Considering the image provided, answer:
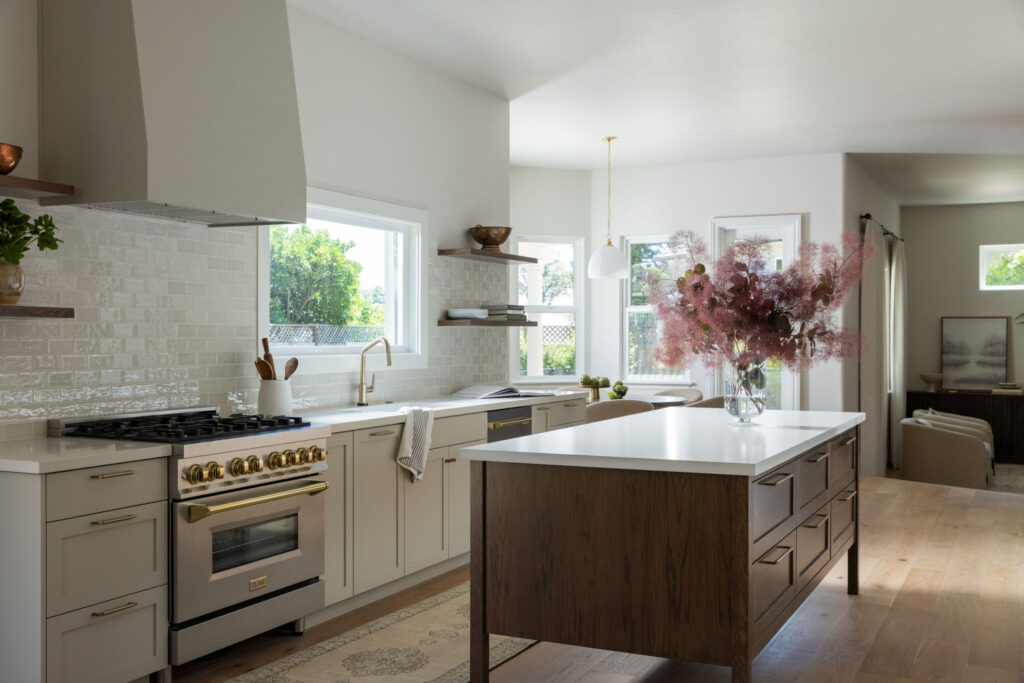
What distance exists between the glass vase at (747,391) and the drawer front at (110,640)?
7.25 feet

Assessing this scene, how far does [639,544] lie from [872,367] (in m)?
7.08

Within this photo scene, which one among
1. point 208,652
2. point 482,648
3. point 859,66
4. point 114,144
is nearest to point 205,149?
point 114,144

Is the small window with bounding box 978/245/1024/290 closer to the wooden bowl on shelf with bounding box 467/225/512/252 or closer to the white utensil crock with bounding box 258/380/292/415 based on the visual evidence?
the wooden bowl on shelf with bounding box 467/225/512/252

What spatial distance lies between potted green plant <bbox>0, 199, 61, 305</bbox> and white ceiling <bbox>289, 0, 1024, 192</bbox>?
1.90 metres

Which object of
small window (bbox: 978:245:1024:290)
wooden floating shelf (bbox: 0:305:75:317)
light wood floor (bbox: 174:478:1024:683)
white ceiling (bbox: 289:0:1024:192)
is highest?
white ceiling (bbox: 289:0:1024:192)

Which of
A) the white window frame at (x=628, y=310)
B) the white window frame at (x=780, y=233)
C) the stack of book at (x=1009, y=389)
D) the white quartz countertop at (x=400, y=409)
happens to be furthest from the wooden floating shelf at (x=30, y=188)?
the stack of book at (x=1009, y=389)

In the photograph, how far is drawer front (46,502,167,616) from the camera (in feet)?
8.86

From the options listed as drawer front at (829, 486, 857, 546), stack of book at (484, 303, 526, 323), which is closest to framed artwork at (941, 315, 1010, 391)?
stack of book at (484, 303, 526, 323)

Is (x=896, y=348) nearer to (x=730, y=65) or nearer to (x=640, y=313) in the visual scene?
(x=640, y=313)

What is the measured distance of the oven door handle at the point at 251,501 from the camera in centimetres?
308

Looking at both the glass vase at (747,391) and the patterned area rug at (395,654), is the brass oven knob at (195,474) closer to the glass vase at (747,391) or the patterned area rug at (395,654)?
the patterned area rug at (395,654)

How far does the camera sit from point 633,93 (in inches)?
238

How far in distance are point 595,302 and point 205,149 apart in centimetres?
590

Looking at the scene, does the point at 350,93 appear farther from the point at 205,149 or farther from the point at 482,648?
the point at 482,648
